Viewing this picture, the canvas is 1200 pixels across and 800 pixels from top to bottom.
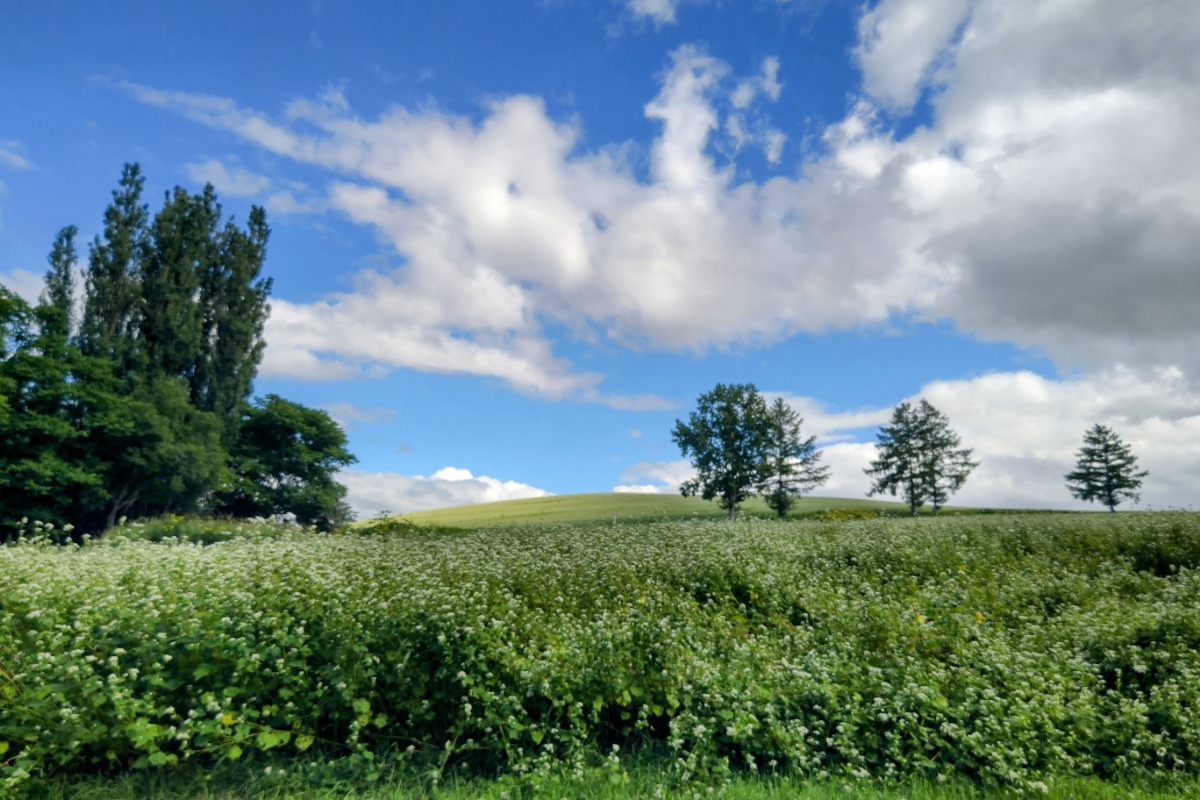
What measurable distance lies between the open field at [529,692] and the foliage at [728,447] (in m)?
36.9

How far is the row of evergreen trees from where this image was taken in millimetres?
35812

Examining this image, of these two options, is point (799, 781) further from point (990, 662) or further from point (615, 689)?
point (990, 662)

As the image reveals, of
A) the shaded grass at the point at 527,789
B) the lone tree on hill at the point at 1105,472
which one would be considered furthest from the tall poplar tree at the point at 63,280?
the lone tree on hill at the point at 1105,472

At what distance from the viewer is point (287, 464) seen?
49.1 m

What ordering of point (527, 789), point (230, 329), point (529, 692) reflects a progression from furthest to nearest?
point (230, 329)
point (529, 692)
point (527, 789)

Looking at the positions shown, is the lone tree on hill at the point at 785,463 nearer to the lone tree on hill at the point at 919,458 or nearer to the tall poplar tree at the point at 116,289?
the lone tree on hill at the point at 919,458

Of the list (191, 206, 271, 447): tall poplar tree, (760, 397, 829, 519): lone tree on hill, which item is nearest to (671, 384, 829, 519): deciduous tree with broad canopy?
(760, 397, 829, 519): lone tree on hill

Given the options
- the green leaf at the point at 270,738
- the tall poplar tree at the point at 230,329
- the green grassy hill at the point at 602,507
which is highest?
the tall poplar tree at the point at 230,329

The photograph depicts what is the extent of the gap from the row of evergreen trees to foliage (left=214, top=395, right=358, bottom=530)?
0.10m

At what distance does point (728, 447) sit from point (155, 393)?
3478cm

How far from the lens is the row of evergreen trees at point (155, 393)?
35812mm

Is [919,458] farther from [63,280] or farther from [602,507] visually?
[63,280]

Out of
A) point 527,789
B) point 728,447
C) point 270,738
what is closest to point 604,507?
point 728,447

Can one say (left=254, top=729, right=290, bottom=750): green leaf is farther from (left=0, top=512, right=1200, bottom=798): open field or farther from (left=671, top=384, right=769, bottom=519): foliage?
(left=671, top=384, right=769, bottom=519): foliage
